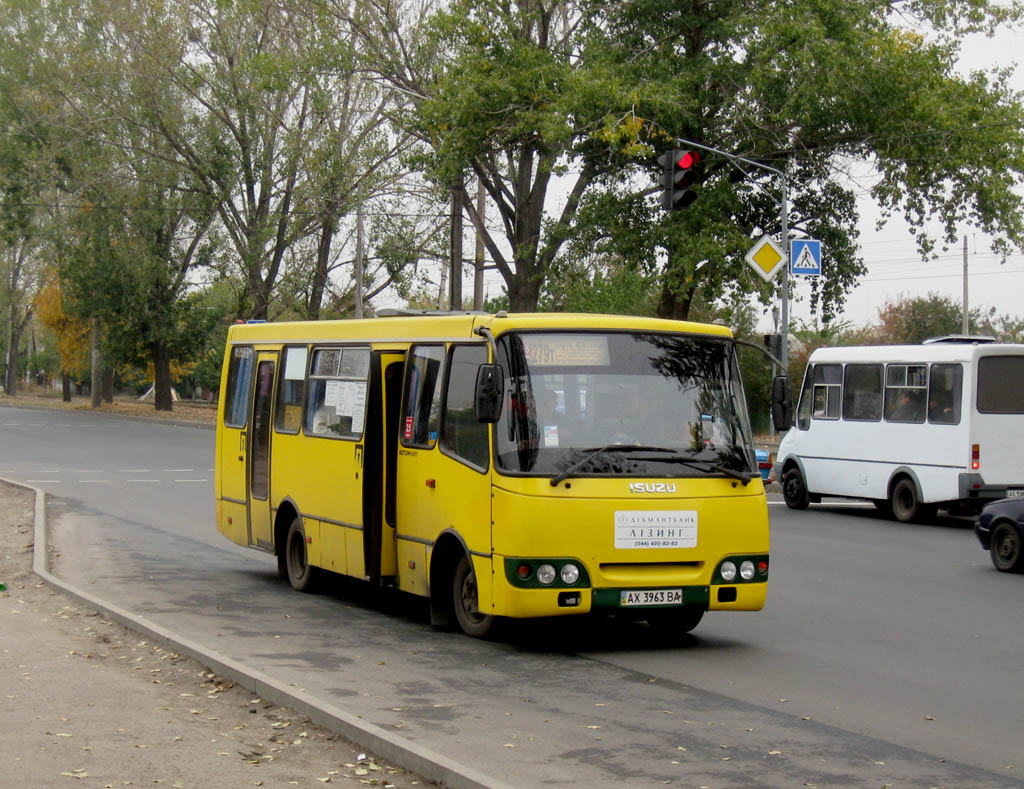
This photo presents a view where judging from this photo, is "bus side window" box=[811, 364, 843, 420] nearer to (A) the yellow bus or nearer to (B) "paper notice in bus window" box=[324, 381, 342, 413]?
(B) "paper notice in bus window" box=[324, 381, 342, 413]

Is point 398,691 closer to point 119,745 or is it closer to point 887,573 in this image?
point 119,745

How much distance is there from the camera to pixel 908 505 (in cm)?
2180

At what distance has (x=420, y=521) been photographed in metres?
Answer: 11.2

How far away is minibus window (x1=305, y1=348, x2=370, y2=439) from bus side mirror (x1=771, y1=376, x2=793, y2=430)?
3334mm

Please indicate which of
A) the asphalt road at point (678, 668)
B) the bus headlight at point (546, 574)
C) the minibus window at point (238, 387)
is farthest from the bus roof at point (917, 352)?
the bus headlight at point (546, 574)

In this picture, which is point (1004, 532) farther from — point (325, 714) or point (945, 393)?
point (325, 714)

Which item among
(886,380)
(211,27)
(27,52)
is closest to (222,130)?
(211,27)

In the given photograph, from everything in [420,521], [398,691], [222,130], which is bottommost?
[398,691]

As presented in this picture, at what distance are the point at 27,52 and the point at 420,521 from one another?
4997cm

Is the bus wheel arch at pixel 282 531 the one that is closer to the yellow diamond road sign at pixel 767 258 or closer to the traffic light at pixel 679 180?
the traffic light at pixel 679 180

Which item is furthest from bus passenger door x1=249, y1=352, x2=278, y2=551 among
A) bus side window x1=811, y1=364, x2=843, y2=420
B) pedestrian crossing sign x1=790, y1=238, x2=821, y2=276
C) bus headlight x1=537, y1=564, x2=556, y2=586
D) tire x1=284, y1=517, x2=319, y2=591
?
pedestrian crossing sign x1=790, y1=238, x2=821, y2=276

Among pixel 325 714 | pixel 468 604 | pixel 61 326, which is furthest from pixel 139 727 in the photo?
pixel 61 326

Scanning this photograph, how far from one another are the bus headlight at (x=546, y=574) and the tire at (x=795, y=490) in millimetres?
14957

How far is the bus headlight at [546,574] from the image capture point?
979 centimetres
